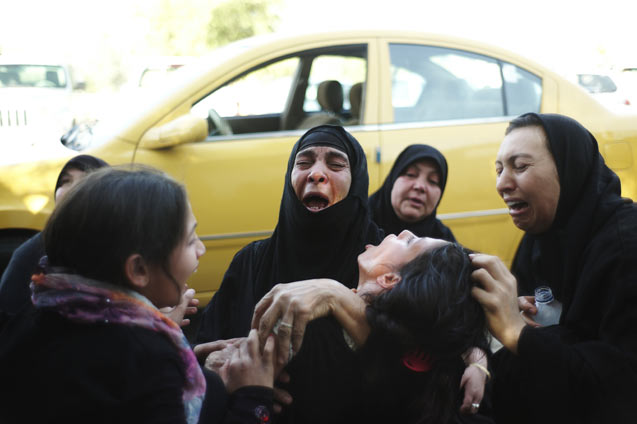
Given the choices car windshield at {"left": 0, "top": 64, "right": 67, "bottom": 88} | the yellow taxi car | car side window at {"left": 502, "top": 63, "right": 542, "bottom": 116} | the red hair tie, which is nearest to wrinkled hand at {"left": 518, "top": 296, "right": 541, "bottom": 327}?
the red hair tie

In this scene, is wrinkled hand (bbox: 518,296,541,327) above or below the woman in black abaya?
below

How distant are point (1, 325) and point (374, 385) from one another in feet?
3.28

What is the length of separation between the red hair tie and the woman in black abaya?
20 cm

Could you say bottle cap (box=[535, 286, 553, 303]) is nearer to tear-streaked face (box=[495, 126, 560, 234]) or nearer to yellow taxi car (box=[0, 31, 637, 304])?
tear-streaked face (box=[495, 126, 560, 234])

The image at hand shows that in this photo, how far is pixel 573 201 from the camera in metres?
2.00

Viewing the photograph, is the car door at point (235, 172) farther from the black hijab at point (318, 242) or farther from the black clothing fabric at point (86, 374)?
the black clothing fabric at point (86, 374)

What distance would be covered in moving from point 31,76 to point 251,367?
1495 centimetres

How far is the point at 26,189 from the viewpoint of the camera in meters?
3.94

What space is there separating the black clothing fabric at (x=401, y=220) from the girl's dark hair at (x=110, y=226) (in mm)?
2363

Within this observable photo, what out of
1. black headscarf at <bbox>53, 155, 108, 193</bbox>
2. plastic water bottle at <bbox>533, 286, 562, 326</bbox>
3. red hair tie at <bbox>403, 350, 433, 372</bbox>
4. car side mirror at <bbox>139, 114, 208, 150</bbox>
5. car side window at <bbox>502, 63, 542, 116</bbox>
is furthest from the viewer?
car side window at <bbox>502, 63, 542, 116</bbox>

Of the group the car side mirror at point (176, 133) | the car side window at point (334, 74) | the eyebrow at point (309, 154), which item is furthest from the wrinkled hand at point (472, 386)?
the car side window at point (334, 74)

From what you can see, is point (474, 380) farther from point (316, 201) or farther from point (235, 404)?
point (235, 404)

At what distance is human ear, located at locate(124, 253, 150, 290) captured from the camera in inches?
53.1

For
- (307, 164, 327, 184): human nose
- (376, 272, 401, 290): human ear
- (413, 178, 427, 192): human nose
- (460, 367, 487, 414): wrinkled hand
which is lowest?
(460, 367, 487, 414): wrinkled hand
